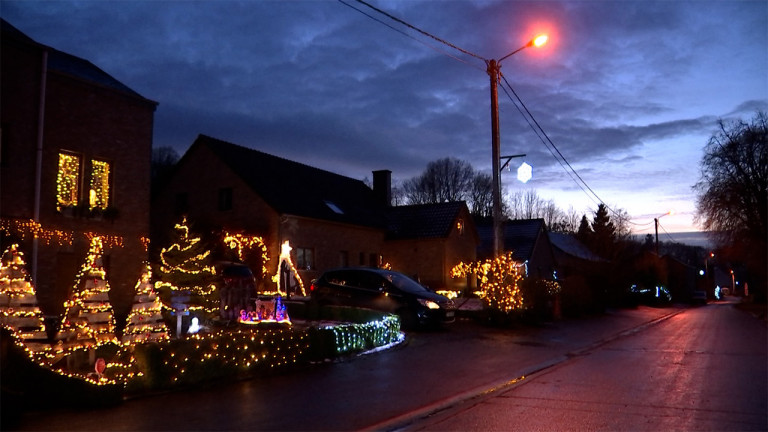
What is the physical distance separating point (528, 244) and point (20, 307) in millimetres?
37854

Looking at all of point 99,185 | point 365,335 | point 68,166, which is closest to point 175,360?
point 365,335

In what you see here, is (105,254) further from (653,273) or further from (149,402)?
(653,273)

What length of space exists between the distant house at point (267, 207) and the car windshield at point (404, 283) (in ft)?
24.2

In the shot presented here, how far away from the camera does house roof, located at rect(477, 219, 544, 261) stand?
143 feet

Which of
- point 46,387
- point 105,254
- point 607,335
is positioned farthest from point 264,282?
point 46,387

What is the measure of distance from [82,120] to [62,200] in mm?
2029

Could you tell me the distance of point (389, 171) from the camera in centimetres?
3759

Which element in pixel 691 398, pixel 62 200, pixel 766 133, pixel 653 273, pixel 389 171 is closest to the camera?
pixel 691 398

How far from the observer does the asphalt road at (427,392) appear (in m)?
7.71

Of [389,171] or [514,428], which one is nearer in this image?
[514,428]

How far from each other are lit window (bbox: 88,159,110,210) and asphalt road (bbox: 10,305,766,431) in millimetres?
8404

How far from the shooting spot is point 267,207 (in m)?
25.9

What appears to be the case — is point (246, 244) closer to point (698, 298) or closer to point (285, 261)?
point (285, 261)

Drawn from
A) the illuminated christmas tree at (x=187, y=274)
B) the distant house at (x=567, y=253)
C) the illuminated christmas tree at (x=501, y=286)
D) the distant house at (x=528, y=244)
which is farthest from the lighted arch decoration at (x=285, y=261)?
the distant house at (x=567, y=253)
